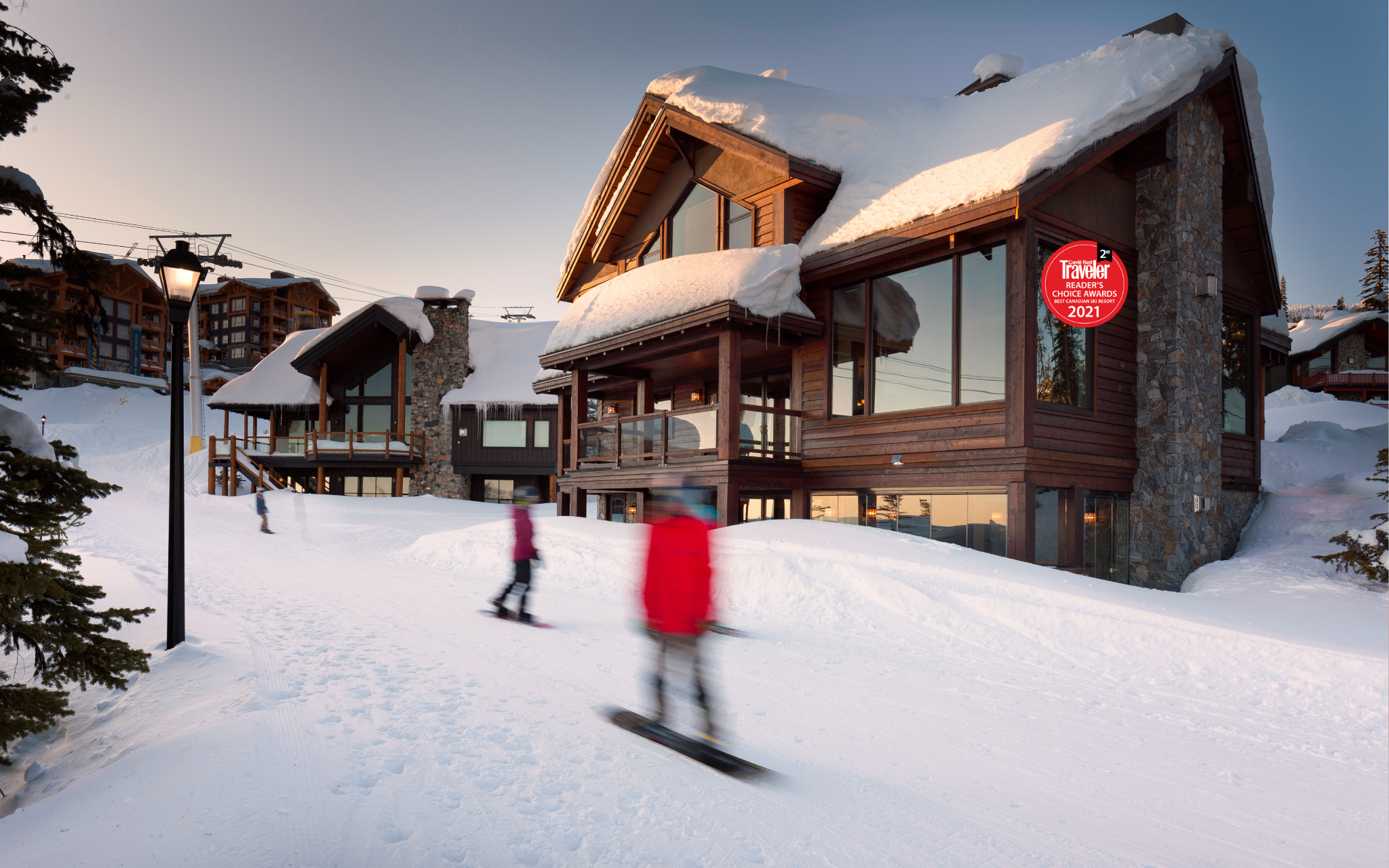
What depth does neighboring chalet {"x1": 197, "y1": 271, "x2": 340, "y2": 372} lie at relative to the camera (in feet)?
209

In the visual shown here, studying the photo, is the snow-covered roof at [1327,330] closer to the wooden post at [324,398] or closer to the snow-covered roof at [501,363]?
the snow-covered roof at [501,363]

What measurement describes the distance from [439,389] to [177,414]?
24.2 metres

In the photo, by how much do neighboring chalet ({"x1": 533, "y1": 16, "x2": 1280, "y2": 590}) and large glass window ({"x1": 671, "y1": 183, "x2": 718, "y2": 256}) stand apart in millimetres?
257

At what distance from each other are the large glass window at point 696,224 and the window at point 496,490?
54.3 feet

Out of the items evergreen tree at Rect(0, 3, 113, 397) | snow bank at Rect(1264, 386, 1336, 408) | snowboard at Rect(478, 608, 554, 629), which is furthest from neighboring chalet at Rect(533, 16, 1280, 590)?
snow bank at Rect(1264, 386, 1336, 408)

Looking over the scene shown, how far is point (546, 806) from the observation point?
3.72 meters

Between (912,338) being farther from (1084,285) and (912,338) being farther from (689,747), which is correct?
(689,747)

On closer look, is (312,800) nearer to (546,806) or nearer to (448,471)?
(546,806)

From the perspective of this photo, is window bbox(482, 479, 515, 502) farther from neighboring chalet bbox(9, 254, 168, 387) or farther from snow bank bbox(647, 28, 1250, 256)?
neighboring chalet bbox(9, 254, 168, 387)

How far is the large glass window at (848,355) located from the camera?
1272 cm

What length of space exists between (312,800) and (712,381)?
13.8m

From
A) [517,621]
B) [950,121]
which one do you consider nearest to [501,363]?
[950,121]

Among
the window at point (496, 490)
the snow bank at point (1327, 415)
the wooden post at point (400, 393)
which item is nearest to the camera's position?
the snow bank at point (1327, 415)

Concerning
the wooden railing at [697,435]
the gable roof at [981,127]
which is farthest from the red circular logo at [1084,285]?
the wooden railing at [697,435]
